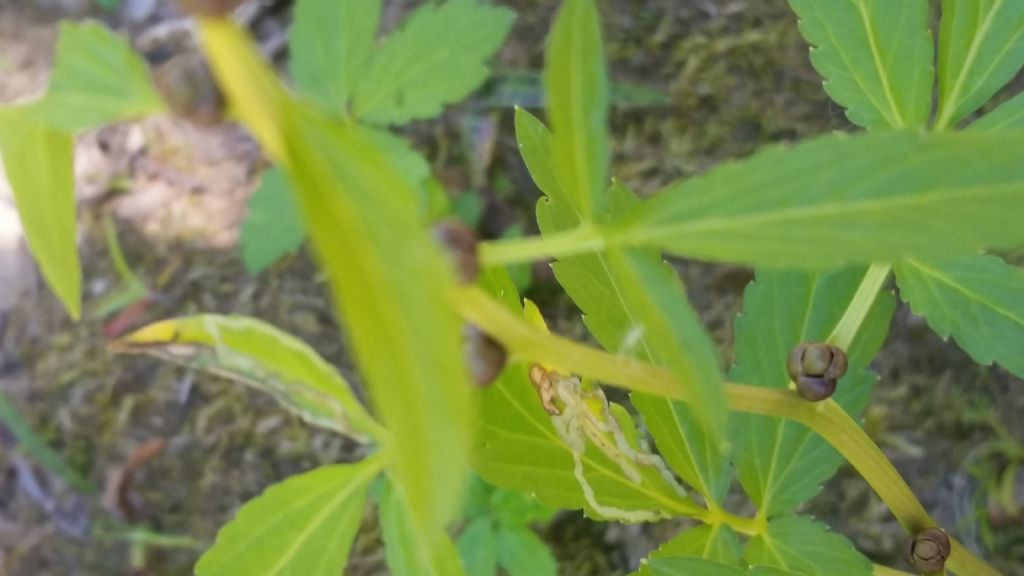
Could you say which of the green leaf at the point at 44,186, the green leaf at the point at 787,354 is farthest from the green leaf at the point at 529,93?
the green leaf at the point at 44,186

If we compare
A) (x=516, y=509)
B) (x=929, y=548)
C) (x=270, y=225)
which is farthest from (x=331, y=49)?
(x=929, y=548)

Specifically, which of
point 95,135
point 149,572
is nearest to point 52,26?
point 95,135

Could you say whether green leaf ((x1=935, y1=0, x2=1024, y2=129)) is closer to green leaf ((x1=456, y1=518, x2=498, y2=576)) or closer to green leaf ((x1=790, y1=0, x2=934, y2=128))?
green leaf ((x1=790, y1=0, x2=934, y2=128))

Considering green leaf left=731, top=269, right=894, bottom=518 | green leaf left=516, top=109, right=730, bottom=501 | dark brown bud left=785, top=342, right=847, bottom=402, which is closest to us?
green leaf left=516, top=109, right=730, bottom=501

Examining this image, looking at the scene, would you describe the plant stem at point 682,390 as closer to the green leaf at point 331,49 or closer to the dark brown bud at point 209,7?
the dark brown bud at point 209,7

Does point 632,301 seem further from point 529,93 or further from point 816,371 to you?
point 529,93

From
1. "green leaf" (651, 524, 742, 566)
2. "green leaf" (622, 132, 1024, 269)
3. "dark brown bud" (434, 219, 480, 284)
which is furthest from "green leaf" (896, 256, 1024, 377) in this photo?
"dark brown bud" (434, 219, 480, 284)
